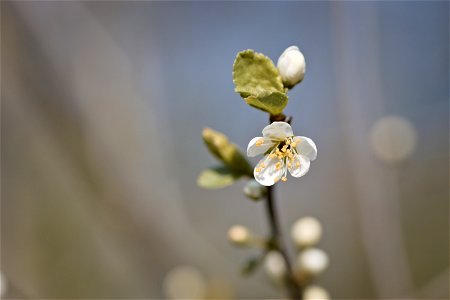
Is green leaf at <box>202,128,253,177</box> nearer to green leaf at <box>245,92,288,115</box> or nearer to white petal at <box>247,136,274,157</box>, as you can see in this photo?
white petal at <box>247,136,274,157</box>

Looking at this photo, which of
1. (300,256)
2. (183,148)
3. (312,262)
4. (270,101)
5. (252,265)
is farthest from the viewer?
(183,148)

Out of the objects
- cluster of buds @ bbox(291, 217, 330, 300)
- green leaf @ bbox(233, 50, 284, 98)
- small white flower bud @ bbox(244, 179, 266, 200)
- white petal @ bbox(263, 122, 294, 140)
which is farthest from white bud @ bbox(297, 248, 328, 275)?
green leaf @ bbox(233, 50, 284, 98)

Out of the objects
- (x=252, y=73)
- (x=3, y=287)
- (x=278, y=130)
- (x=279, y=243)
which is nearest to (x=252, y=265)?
(x=279, y=243)

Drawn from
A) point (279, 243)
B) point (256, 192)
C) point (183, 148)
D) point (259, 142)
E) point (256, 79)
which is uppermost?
point (256, 79)

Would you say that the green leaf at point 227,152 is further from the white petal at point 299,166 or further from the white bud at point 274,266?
the white bud at point 274,266

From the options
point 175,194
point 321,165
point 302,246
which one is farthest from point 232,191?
point 302,246

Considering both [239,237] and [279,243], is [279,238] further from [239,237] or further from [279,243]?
[239,237]
